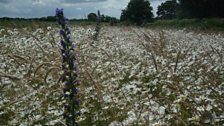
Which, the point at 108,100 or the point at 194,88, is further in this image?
the point at 194,88

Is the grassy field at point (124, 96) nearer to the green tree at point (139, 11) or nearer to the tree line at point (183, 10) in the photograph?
the tree line at point (183, 10)

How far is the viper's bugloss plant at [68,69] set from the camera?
4.34m

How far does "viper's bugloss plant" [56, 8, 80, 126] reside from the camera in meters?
4.34

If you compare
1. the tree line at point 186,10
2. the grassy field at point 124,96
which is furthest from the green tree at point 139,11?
the grassy field at point 124,96

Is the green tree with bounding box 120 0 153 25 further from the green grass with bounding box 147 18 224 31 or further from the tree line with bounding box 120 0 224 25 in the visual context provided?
the green grass with bounding box 147 18 224 31

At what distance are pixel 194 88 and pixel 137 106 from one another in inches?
46.0

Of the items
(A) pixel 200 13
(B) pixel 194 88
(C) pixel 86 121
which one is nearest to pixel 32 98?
(C) pixel 86 121

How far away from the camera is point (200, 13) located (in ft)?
146

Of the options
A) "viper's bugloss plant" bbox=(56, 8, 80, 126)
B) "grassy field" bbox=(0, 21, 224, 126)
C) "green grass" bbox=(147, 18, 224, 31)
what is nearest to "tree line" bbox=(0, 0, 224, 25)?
"green grass" bbox=(147, 18, 224, 31)

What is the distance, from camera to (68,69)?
4.50 metres

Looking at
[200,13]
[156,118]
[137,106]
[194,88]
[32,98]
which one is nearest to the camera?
[156,118]

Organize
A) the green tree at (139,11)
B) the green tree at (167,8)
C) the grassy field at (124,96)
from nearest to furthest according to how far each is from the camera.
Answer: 1. the grassy field at (124,96)
2. the green tree at (139,11)
3. the green tree at (167,8)

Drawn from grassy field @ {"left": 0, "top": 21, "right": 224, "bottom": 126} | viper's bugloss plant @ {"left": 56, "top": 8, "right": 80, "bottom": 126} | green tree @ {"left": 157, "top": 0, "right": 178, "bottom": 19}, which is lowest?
green tree @ {"left": 157, "top": 0, "right": 178, "bottom": 19}

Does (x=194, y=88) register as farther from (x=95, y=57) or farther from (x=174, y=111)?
(x=95, y=57)
